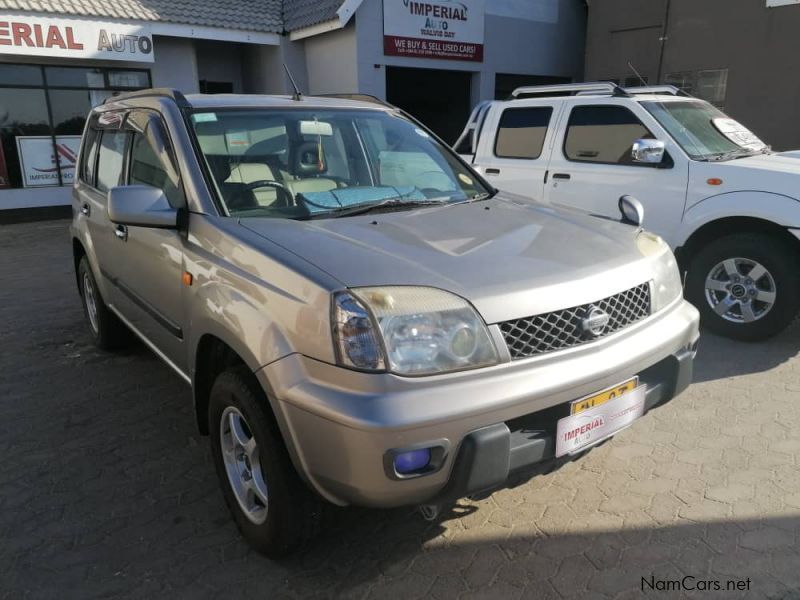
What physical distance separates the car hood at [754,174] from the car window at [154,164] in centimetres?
400

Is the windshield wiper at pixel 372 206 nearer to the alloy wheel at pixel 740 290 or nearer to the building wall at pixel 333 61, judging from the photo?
the alloy wheel at pixel 740 290

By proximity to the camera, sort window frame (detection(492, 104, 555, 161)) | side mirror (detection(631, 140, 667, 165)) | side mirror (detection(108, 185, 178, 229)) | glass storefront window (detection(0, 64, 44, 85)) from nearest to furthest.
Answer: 1. side mirror (detection(108, 185, 178, 229))
2. side mirror (detection(631, 140, 667, 165))
3. window frame (detection(492, 104, 555, 161))
4. glass storefront window (detection(0, 64, 44, 85))

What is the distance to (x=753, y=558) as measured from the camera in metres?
2.46

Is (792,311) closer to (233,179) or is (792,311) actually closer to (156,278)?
(233,179)

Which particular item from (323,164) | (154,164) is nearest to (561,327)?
(323,164)

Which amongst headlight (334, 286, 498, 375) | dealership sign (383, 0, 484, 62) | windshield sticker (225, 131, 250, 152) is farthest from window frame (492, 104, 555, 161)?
dealership sign (383, 0, 484, 62)

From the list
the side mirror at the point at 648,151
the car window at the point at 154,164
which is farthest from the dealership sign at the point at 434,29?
the car window at the point at 154,164

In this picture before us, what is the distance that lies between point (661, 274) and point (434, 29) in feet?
44.0

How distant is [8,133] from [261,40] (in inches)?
223

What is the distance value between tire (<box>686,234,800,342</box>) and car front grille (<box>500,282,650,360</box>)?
112 inches

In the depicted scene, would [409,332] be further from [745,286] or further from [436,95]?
[436,95]

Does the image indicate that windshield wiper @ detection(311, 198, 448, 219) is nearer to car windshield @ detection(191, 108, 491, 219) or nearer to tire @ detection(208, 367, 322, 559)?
car windshield @ detection(191, 108, 491, 219)

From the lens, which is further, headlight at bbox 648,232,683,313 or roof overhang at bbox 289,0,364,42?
roof overhang at bbox 289,0,364,42

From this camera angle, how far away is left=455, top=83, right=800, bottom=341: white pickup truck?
4621 millimetres
